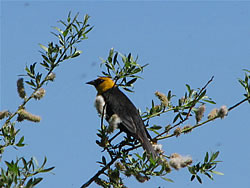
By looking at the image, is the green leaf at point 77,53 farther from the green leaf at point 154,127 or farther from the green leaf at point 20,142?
the green leaf at point 154,127

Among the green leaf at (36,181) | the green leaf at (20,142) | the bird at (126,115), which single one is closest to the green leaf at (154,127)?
the bird at (126,115)

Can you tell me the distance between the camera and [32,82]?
2.74 meters

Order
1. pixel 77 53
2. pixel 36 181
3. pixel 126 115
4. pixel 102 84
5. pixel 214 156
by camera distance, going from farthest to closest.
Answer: pixel 102 84 < pixel 126 115 < pixel 77 53 < pixel 214 156 < pixel 36 181

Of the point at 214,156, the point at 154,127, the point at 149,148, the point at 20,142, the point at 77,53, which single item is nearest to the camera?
the point at 20,142

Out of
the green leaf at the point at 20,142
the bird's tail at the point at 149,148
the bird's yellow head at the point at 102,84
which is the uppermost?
the bird's yellow head at the point at 102,84

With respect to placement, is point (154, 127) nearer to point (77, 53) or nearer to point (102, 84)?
point (77, 53)

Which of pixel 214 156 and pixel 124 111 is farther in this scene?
pixel 124 111

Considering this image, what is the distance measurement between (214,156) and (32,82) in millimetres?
1314

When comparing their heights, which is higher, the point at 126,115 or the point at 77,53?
the point at 126,115

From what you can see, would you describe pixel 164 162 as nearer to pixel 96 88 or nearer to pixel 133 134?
pixel 133 134

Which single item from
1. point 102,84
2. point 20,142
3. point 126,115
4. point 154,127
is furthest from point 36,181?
point 102,84

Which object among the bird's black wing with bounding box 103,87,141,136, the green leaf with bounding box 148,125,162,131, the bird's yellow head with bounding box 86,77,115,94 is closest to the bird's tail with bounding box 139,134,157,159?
the green leaf with bounding box 148,125,162,131

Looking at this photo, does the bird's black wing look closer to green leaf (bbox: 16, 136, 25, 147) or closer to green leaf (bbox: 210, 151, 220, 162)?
green leaf (bbox: 210, 151, 220, 162)

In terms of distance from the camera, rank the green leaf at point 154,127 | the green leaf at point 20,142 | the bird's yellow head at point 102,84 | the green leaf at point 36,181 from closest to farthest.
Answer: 1. the green leaf at point 36,181
2. the green leaf at point 20,142
3. the green leaf at point 154,127
4. the bird's yellow head at point 102,84
